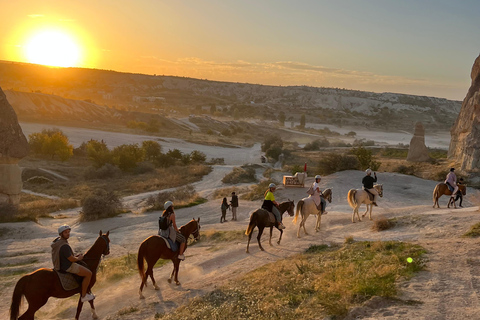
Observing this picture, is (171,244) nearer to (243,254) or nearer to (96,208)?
(243,254)

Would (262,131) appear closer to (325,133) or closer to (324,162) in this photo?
(325,133)

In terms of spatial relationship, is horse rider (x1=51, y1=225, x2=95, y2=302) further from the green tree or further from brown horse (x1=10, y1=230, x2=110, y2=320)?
the green tree

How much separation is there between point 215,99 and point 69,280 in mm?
145881

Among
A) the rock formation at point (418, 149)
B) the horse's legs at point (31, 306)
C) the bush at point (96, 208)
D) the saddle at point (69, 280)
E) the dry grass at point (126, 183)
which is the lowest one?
the dry grass at point (126, 183)

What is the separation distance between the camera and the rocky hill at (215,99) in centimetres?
12199

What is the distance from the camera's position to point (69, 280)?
8758mm

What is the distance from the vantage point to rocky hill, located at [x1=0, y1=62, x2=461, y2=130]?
12199 centimetres

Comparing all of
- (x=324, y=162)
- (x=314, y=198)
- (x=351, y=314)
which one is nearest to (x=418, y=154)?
(x=324, y=162)

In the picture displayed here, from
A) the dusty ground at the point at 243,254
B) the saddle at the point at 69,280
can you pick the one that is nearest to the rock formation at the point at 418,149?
the dusty ground at the point at 243,254

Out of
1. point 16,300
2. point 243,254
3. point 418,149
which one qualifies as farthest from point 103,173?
point 16,300

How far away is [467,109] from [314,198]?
30608mm

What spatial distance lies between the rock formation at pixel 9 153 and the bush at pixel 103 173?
612 inches

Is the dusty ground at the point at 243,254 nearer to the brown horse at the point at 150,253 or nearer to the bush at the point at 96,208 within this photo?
the brown horse at the point at 150,253

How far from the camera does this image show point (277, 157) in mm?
51062
